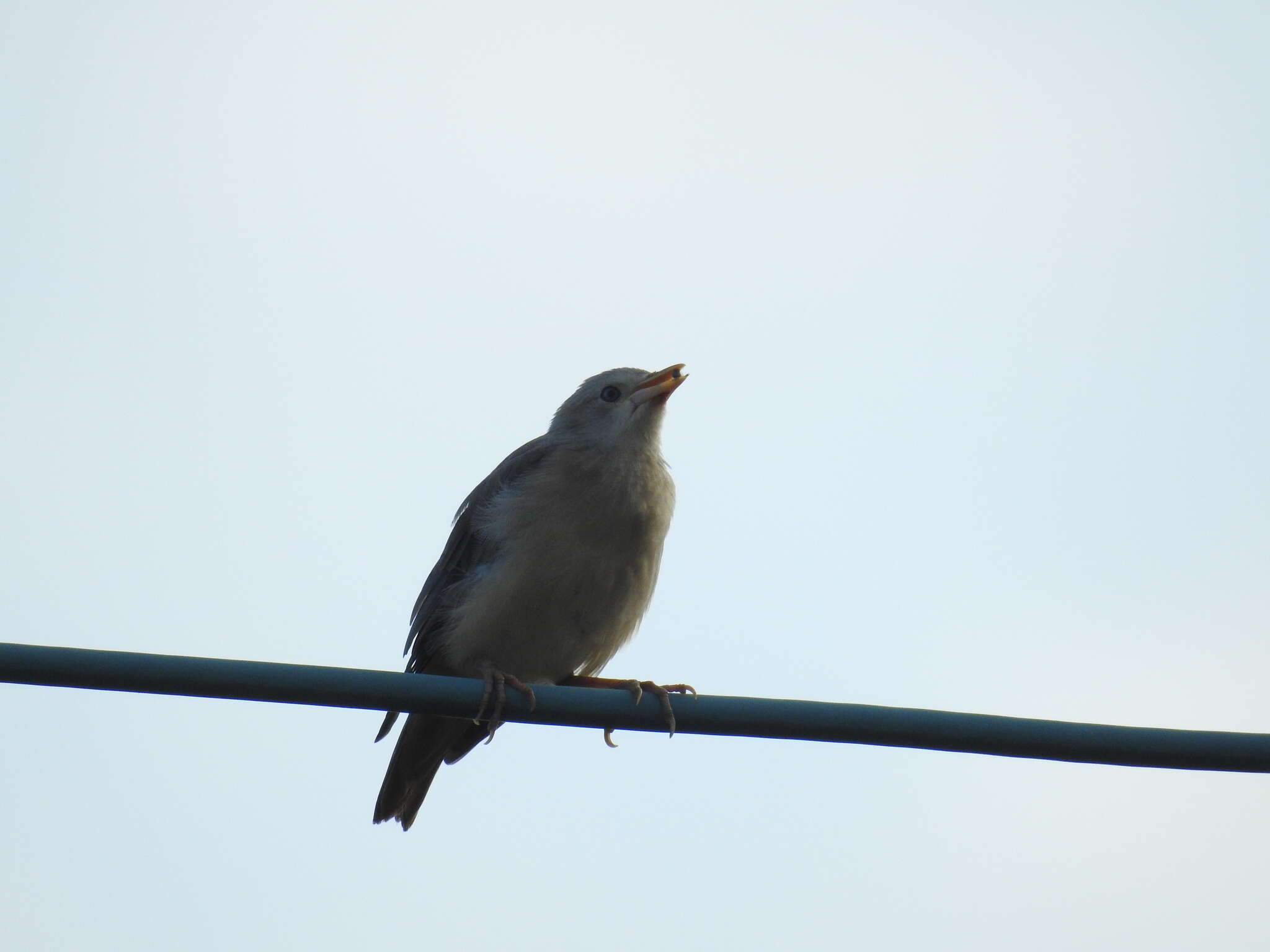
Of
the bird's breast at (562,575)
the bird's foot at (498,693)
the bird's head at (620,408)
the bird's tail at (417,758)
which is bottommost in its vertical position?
the bird's tail at (417,758)

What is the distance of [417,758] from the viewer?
5879mm

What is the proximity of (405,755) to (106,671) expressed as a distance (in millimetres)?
2887

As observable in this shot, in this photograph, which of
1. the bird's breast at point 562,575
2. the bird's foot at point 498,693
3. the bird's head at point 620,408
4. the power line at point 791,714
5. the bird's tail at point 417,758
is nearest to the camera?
the power line at point 791,714

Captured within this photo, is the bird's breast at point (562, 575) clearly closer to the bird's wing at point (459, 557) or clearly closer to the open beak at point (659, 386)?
the bird's wing at point (459, 557)

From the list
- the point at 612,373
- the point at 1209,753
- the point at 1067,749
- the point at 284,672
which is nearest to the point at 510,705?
the point at 284,672

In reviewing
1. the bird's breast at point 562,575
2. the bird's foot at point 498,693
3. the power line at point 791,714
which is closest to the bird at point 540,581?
the bird's breast at point 562,575

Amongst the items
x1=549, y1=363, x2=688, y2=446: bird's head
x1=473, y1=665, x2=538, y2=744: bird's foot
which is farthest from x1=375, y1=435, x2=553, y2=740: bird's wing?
x1=473, y1=665, x2=538, y2=744: bird's foot

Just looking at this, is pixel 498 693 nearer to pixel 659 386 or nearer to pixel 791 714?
pixel 791 714

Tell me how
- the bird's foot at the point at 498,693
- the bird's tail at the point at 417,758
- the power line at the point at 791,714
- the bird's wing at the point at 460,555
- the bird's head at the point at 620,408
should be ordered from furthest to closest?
1. the bird's head at the point at 620,408
2. the bird's wing at the point at 460,555
3. the bird's tail at the point at 417,758
4. the bird's foot at the point at 498,693
5. the power line at the point at 791,714

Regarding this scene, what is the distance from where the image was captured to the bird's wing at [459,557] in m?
6.00

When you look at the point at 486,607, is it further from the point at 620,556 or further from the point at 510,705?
the point at 510,705

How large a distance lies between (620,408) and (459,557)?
3.62 feet

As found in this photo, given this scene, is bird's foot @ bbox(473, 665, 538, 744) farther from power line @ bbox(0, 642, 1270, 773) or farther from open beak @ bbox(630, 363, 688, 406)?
open beak @ bbox(630, 363, 688, 406)

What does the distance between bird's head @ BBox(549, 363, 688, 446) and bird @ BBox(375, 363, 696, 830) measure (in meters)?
0.02
